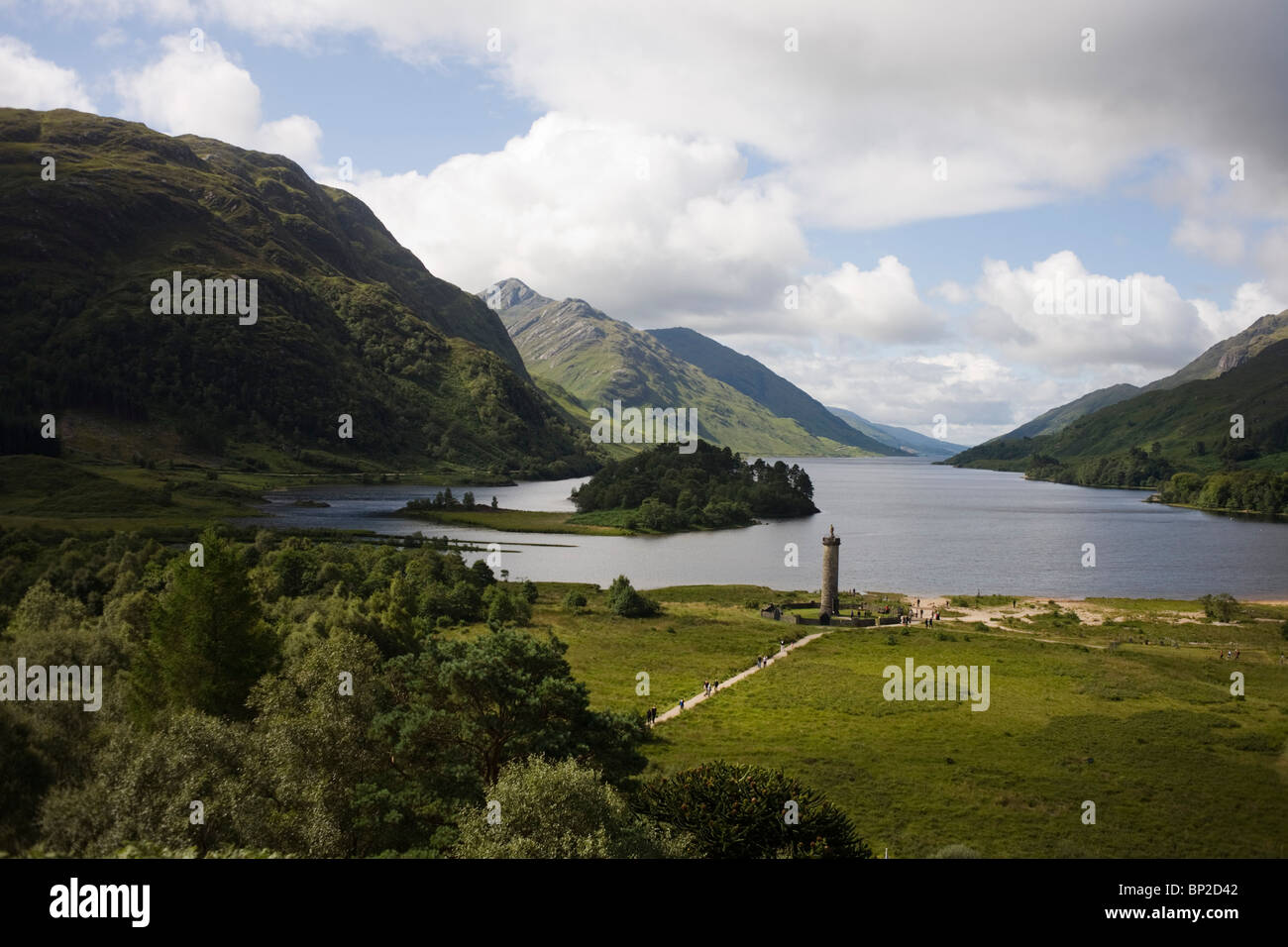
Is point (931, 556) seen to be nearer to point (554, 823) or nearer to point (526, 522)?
point (526, 522)

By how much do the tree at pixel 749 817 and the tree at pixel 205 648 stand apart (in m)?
21.8

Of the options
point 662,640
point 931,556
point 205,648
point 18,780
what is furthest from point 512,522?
point 18,780

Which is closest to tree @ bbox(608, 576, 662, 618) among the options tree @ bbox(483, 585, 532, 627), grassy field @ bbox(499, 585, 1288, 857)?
grassy field @ bbox(499, 585, 1288, 857)

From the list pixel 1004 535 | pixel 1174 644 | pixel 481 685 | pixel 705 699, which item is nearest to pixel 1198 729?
pixel 705 699

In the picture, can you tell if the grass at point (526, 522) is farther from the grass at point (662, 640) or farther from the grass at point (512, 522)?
the grass at point (662, 640)

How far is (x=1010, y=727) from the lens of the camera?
1986 inches

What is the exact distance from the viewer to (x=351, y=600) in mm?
59469

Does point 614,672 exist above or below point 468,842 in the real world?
below

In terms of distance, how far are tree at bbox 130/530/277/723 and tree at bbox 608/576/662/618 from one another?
57.6 meters

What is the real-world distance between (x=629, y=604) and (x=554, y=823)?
244 ft
